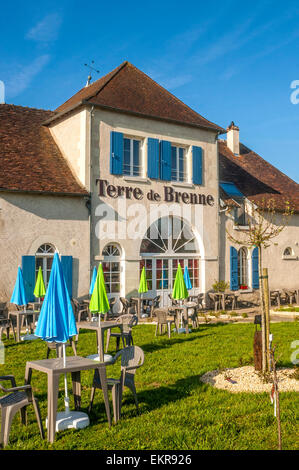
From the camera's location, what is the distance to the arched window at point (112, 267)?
1553cm

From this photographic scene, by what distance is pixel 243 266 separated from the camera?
64.1ft

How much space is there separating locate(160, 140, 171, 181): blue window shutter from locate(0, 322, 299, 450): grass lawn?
28.2 ft

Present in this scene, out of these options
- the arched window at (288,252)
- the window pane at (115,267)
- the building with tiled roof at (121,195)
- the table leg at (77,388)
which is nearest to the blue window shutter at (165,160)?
the building with tiled roof at (121,195)

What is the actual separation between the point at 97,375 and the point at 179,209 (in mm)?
11773

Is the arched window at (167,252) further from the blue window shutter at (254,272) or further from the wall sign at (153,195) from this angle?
the blue window shutter at (254,272)

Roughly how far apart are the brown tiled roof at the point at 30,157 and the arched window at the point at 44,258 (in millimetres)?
A: 1833

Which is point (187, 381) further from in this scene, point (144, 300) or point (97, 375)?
point (144, 300)

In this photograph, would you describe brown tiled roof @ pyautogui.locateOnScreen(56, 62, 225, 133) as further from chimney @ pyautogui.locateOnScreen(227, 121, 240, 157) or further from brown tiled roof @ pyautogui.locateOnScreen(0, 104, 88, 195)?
chimney @ pyautogui.locateOnScreen(227, 121, 240, 157)

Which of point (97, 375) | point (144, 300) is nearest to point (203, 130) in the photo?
point (144, 300)

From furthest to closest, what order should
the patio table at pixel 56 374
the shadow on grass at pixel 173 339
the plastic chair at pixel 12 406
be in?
the shadow on grass at pixel 173 339 < the patio table at pixel 56 374 < the plastic chair at pixel 12 406

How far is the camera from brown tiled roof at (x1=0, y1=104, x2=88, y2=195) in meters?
14.2

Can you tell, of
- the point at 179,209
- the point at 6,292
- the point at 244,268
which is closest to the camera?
the point at 6,292

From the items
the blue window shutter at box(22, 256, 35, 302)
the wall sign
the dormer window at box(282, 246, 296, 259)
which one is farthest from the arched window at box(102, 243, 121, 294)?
the dormer window at box(282, 246, 296, 259)

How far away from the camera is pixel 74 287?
14.6 metres
